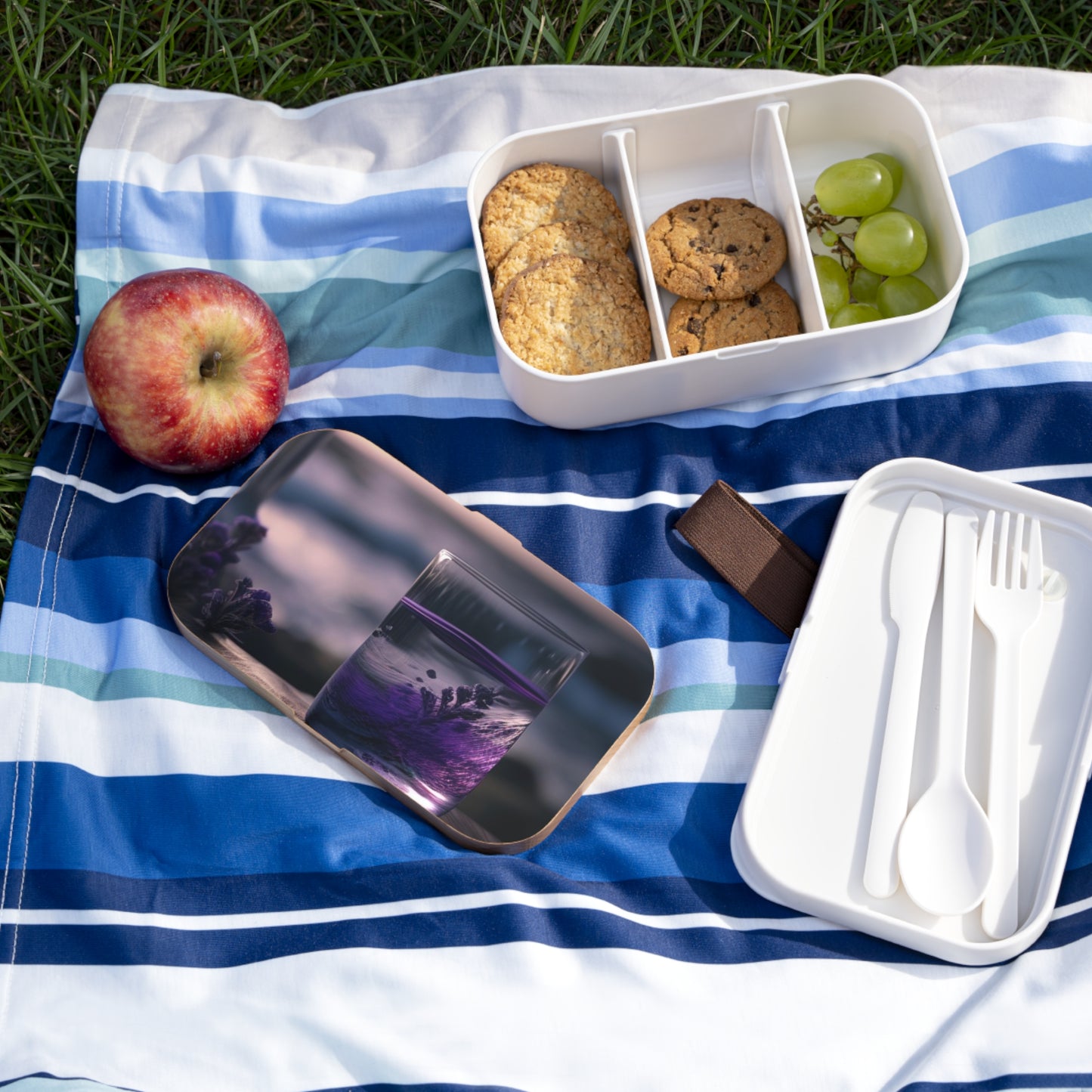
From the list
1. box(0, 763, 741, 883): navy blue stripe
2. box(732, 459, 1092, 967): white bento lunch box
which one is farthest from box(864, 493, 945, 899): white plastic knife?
box(0, 763, 741, 883): navy blue stripe

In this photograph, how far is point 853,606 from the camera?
0.92 m

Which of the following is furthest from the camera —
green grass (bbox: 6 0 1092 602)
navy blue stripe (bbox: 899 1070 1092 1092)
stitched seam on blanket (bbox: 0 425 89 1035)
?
green grass (bbox: 6 0 1092 602)

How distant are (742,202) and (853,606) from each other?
38 cm

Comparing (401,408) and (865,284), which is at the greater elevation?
(865,284)

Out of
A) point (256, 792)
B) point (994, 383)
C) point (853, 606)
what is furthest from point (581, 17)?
point (256, 792)

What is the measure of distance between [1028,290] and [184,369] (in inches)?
30.3

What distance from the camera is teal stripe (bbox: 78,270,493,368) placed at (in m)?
1.03

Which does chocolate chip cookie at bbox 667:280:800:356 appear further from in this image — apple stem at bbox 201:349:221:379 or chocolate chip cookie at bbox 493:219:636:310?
apple stem at bbox 201:349:221:379

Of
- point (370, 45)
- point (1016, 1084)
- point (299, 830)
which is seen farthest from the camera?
point (370, 45)

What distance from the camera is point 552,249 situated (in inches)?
38.1

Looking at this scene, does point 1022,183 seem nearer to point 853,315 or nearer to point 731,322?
point 853,315

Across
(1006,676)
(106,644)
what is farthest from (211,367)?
(1006,676)

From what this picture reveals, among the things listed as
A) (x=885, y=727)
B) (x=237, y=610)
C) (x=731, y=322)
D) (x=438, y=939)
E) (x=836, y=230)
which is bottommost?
(x=438, y=939)

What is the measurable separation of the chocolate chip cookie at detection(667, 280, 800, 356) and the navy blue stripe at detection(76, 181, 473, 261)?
0.78 feet
